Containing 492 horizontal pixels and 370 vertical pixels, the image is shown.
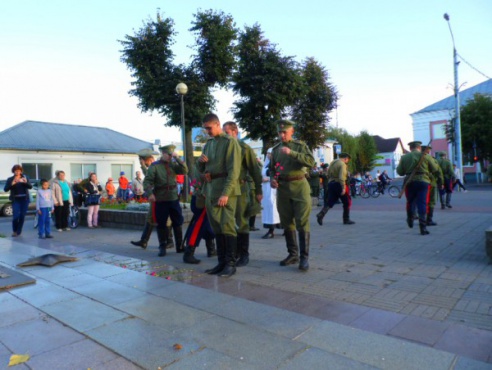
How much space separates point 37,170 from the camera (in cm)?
2925

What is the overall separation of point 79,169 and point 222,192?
98.5 ft

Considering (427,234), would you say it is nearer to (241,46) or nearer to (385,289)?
(385,289)

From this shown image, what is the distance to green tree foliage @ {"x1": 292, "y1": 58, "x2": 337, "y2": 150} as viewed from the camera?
96.8ft

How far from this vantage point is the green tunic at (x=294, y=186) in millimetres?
5160

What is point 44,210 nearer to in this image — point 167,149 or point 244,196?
point 167,149

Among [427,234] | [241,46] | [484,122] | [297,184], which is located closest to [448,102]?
[484,122]

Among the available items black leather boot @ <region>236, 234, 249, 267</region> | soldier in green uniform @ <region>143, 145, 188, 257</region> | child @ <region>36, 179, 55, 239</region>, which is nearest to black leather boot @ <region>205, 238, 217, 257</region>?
soldier in green uniform @ <region>143, 145, 188, 257</region>

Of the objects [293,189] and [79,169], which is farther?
[79,169]

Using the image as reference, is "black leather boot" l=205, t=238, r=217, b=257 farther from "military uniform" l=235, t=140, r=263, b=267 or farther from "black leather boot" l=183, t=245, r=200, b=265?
"military uniform" l=235, t=140, r=263, b=267

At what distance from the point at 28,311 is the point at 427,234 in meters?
6.79

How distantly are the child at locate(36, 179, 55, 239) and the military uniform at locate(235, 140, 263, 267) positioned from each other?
6247mm

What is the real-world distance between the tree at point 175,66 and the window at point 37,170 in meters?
12.4

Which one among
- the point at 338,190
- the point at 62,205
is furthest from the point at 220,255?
the point at 62,205

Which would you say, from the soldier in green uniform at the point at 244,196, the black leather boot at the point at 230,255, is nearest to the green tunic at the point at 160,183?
the soldier in green uniform at the point at 244,196
